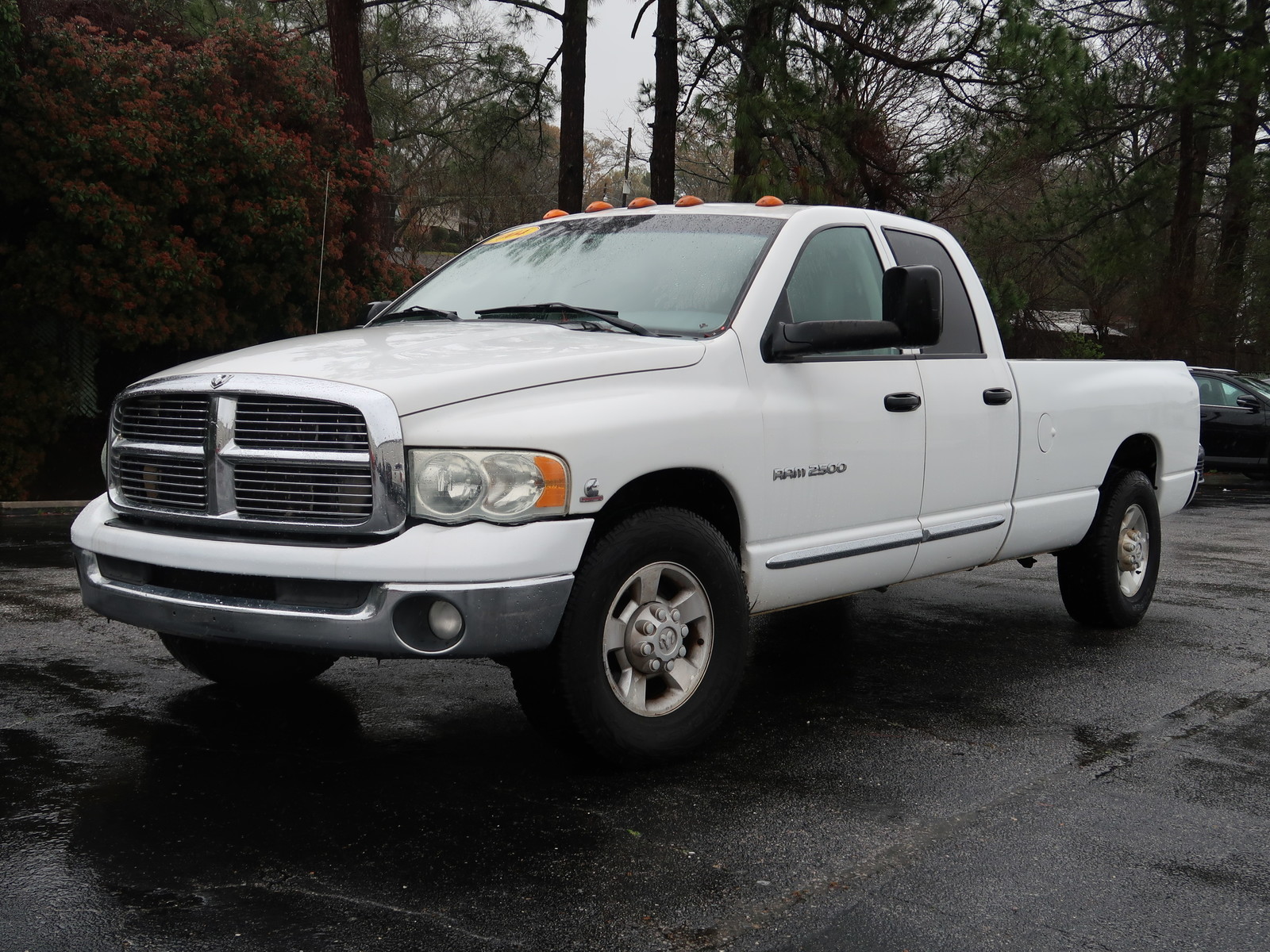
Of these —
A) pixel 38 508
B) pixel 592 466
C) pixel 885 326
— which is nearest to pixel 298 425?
pixel 592 466

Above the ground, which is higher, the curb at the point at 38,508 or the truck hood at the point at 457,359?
the truck hood at the point at 457,359

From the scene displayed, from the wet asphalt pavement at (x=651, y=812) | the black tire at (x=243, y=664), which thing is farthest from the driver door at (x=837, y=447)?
the black tire at (x=243, y=664)

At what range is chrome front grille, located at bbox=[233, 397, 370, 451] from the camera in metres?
3.97

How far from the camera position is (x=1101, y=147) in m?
27.8

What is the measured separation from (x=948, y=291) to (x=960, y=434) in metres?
0.77

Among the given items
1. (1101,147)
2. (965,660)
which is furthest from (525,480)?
(1101,147)

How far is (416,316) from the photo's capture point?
558 centimetres

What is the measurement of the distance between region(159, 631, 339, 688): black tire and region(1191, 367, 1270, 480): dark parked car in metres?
16.3

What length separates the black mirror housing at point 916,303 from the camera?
197 inches

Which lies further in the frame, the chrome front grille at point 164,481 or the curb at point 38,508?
the curb at point 38,508

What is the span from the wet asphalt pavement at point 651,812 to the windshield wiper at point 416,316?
150 cm

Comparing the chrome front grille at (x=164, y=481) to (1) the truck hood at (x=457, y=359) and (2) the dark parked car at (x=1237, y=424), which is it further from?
(2) the dark parked car at (x=1237, y=424)

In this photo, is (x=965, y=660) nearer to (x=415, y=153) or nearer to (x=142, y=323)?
(x=142, y=323)

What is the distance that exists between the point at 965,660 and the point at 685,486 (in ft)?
7.68
